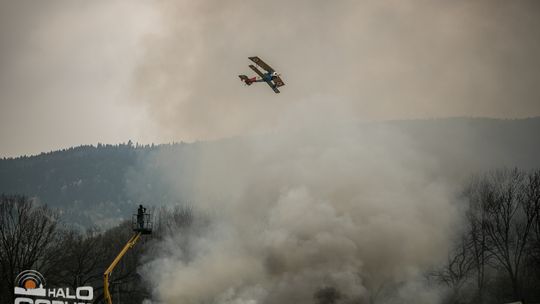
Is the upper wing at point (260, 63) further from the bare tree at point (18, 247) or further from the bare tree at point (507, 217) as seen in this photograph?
the bare tree at point (18, 247)

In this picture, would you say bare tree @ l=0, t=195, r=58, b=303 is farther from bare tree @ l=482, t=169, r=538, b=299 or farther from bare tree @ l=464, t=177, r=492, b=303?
bare tree @ l=482, t=169, r=538, b=299

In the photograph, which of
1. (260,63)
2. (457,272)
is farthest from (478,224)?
(260,63)

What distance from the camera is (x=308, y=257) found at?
62.9 metres

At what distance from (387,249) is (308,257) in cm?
975

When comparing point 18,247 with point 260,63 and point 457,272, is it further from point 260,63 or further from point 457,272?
point 457,272

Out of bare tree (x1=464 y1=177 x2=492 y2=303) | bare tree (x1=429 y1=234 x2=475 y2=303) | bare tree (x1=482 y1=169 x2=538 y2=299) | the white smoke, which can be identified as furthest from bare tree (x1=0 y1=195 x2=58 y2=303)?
bare tree (x1=482 y1=169 x2=538 y2=299)

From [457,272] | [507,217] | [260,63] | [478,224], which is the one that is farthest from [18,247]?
[507,217]

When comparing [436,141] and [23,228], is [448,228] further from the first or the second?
[23,228]

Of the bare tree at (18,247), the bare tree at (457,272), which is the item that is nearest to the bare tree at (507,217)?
the bare tree at (457,272)

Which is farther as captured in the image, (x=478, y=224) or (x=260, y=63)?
(x=478, y=224)

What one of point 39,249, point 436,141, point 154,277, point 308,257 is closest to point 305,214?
point 308,257

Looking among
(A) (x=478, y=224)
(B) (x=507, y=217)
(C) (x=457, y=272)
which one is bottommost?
(C) (x=457, y=272)

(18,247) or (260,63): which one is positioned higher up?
(260,63)

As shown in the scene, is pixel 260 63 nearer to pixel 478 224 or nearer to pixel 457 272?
pixel 478 224
